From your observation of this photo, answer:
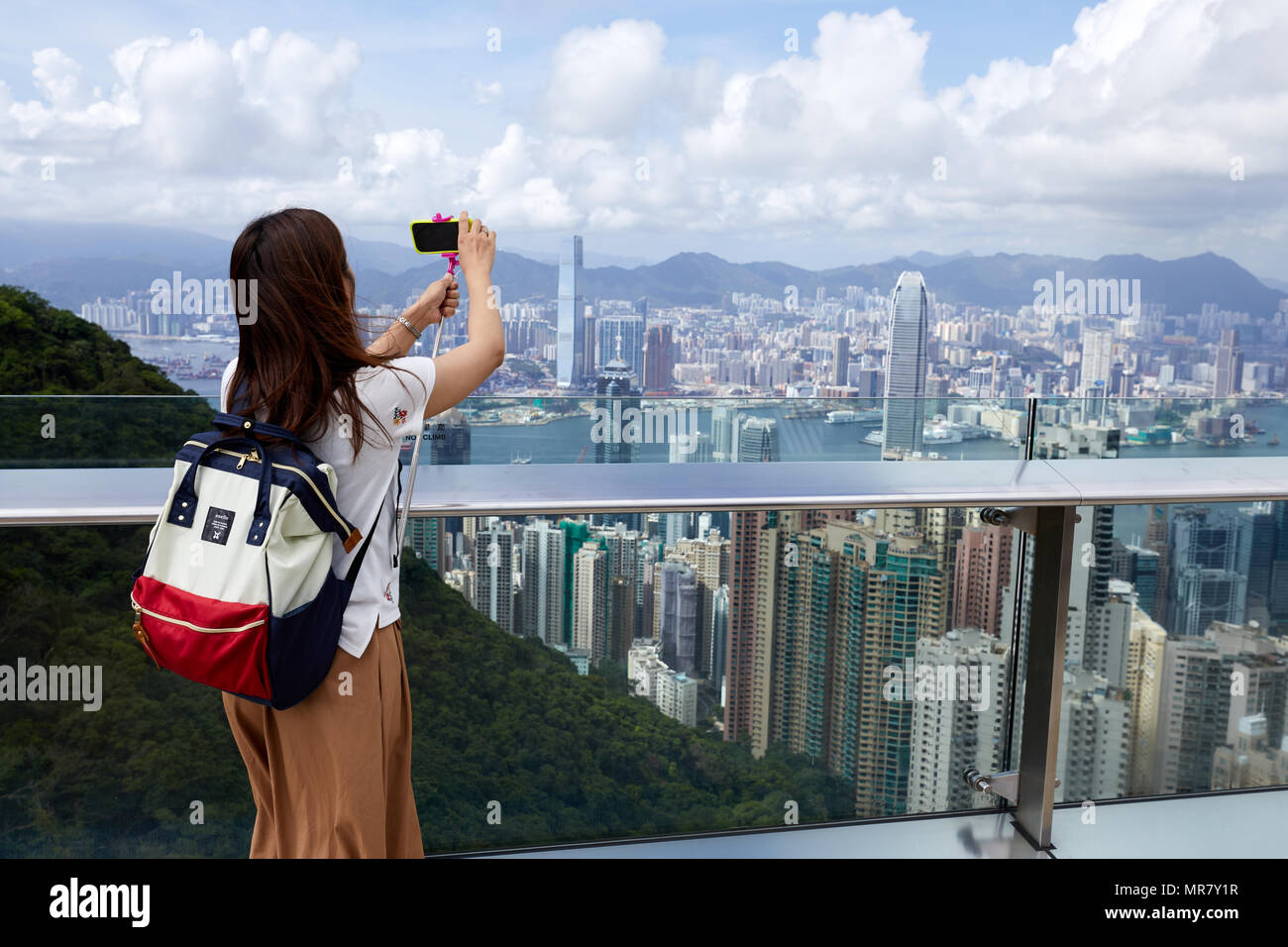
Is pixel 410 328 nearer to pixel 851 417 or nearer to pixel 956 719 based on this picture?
pixel 851 417

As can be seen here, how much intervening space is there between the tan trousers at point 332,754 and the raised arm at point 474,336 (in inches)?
14.5

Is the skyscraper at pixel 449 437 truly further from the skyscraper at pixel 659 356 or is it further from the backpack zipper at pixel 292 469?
the skyscraper at pixel 659 356

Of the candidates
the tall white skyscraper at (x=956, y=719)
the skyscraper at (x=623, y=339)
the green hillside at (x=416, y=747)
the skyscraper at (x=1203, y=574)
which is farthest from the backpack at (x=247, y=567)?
the skyscraper at (x=623, y=339)

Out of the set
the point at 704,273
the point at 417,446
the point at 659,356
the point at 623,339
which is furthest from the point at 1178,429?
the point at 704,273

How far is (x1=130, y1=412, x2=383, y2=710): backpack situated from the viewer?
3.58 feet

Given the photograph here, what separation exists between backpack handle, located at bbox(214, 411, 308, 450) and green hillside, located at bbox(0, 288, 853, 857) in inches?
25.1

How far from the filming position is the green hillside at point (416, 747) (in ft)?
5.89

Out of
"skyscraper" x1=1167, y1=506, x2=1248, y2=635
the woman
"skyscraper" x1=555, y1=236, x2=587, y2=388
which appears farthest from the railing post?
"skyscraper" x1=555, y1=236, x2=587, y2=388

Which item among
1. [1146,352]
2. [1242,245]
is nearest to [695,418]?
[1146,352]

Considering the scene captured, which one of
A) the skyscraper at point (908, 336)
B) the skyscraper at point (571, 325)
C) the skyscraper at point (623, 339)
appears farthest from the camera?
the skyscraper at point (908, 336)

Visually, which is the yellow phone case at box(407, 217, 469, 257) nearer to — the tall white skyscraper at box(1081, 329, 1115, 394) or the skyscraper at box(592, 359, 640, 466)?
the skyscraper at box(592, 359, 640, 466)
